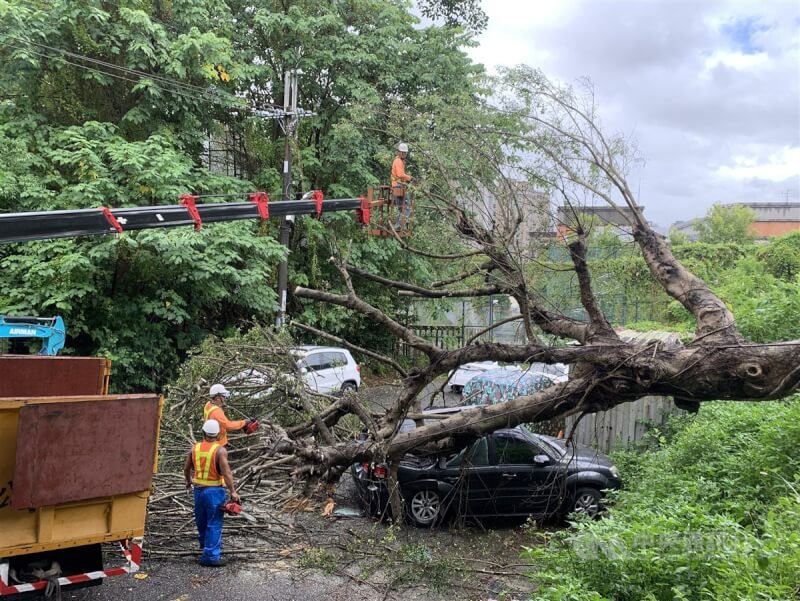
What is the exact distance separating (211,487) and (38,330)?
4.74m

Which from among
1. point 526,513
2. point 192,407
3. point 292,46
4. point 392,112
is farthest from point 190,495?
point 292,46

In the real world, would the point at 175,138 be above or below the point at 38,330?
above

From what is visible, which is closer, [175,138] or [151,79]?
[151,79]

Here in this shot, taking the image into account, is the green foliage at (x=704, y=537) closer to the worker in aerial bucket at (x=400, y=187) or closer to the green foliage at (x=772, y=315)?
the green foliage at (x=772, y=315)

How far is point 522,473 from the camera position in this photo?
7.93 metres

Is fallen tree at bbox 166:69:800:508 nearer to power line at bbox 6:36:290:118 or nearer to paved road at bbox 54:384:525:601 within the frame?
paved road at bbox 54:384:525:601

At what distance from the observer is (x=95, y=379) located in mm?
6664

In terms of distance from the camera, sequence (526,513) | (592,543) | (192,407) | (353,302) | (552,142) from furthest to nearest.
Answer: (192,407) → (526,513) → (552,142) → (353,302) → (592,543)

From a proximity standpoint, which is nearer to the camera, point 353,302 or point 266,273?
point 353,302

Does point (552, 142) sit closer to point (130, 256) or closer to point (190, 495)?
point (190, 495)

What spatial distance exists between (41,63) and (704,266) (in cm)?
1970

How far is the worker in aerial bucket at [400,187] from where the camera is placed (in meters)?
10.0

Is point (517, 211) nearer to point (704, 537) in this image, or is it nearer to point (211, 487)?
point (704, 537)

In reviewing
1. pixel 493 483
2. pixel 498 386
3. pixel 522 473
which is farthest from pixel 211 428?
pixel 498 386
